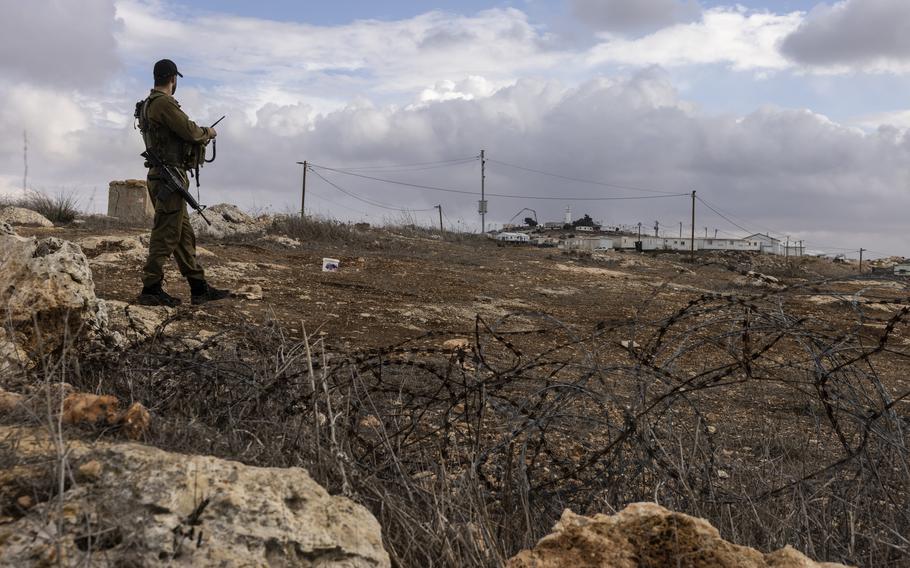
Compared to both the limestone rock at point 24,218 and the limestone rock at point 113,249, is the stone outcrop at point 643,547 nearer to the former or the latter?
the limestone rock at point 113,249

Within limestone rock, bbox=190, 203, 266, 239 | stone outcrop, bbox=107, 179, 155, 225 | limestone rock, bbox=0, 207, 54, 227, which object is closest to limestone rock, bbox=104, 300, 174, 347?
limestone rock, bbox=0, 207, 54, 227

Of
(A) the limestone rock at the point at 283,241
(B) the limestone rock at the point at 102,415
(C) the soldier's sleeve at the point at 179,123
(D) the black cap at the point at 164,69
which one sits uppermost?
(D) the black cap at the point at 164,69

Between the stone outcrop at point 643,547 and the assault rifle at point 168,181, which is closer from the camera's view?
the stone outcrop at point 643,547

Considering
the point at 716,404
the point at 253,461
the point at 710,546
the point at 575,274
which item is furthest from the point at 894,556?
the point at 575,274

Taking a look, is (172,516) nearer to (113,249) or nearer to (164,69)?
(164,69)

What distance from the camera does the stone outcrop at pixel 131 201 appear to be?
1914 cm

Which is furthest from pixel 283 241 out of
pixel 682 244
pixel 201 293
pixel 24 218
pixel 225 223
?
pixel 682 244

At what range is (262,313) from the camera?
264 inches

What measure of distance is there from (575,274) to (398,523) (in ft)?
42.3

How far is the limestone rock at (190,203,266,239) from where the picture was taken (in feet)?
55.1

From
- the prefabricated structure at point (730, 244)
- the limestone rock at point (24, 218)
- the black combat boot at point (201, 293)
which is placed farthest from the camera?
the prefabricated structure at point (730, 244)

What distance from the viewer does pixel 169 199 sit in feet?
20.4

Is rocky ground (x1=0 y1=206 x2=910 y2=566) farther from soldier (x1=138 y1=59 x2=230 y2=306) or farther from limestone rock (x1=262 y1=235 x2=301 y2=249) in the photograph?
limestone rock (x1=262 y1=235 x2=301 y2=249)

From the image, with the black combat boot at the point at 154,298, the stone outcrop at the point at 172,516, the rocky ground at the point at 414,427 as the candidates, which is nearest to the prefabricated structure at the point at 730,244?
the rocky ground at the point at 414,427
